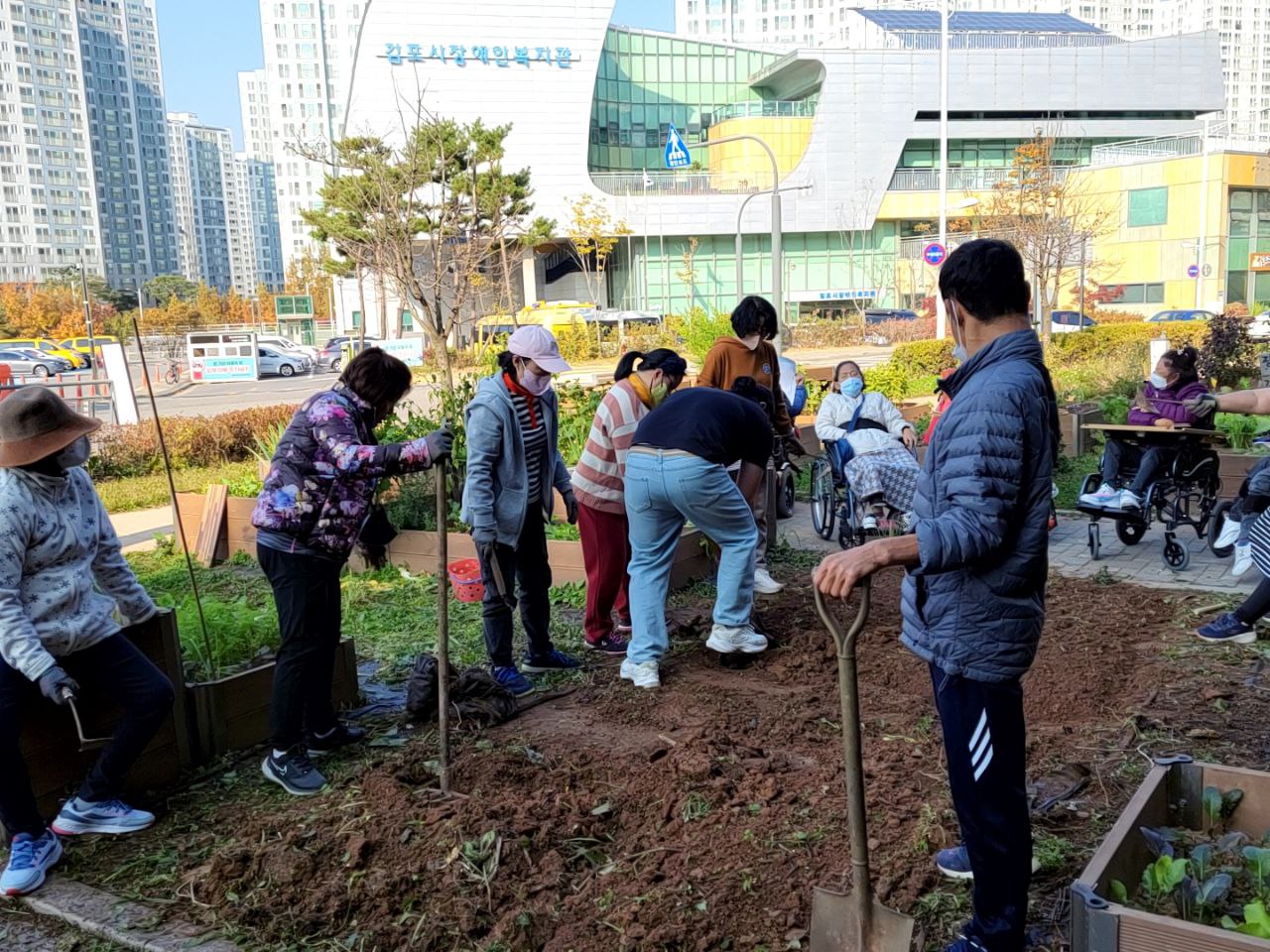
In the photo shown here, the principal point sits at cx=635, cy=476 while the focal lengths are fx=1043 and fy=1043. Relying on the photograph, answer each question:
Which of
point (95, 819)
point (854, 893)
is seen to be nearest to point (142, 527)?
point (95, 819)

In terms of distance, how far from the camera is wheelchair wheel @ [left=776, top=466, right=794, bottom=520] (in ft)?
32.4

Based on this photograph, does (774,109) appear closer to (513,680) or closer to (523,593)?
(523,593)

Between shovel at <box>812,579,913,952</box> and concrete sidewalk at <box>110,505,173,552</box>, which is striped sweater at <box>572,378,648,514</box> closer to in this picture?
shovel at <box>812,579,913,952</box>

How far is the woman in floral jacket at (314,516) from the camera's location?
3.95 m

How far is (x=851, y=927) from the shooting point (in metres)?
2.61

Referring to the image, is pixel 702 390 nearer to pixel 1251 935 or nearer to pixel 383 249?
pixel 1251 935

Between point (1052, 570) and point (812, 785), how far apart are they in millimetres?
4233

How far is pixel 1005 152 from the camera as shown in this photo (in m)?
61.9

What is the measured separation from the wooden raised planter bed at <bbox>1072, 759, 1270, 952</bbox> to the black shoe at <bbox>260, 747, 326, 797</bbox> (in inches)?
110

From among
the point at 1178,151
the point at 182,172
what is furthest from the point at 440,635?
the point at 182,172

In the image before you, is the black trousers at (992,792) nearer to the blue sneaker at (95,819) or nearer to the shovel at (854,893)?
the shovel at (854,893)

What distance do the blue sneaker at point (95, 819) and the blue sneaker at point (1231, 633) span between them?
5.14m

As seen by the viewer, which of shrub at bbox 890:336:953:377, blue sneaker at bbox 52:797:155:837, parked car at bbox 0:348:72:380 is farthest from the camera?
parked car at bbox 0:348:72:380

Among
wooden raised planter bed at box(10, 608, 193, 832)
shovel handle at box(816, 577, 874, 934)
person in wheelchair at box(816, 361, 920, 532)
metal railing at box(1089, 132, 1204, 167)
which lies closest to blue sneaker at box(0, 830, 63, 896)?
wooden raised planter bed at box(10, 608, 193, 832)
